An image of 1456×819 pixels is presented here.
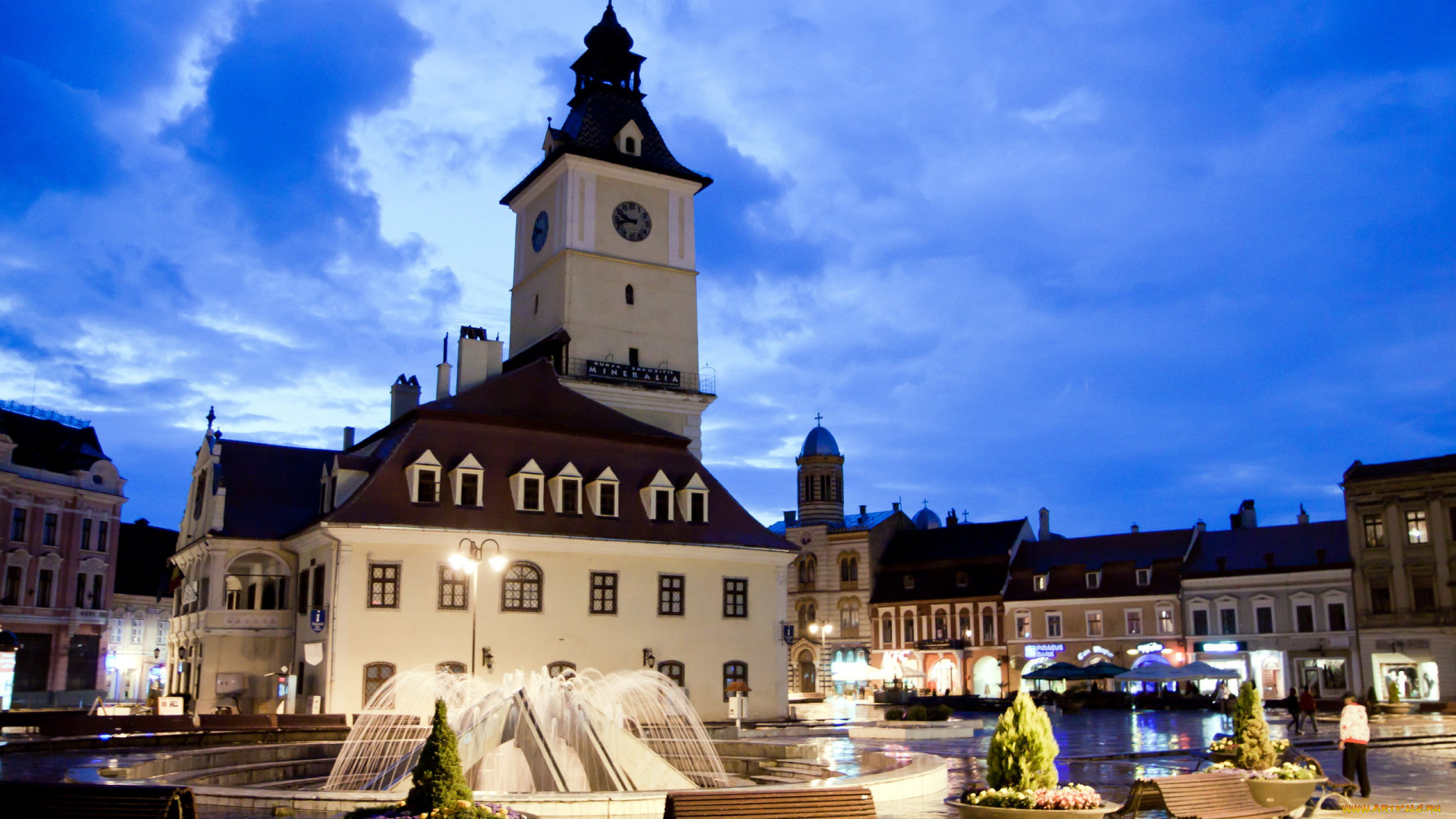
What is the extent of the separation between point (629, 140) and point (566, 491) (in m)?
21.1

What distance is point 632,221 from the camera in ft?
183

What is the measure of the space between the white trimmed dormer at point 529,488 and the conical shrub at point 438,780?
95.1 feet

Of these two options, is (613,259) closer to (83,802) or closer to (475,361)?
(475,361)

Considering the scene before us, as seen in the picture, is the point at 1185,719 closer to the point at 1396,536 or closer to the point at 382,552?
the point at 1396,536

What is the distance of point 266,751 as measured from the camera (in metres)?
25.3

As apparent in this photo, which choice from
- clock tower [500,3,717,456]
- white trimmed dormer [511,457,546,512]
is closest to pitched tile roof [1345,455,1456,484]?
clock tower [500,3,717,456]

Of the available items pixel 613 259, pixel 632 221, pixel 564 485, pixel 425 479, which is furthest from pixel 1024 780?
pixel 632 221

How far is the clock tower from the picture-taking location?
174ft

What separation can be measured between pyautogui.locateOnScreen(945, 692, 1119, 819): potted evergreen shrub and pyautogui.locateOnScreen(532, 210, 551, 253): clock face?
45.3 metres

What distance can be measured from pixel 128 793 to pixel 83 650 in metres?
60.9

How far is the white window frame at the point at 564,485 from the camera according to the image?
41562mm

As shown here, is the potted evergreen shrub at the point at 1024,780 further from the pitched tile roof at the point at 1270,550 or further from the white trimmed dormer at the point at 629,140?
the pitched tile roof at the point at 1270,550

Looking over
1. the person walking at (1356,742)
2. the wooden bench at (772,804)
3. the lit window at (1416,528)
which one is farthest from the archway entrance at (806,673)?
the wooden bench at (772,804)

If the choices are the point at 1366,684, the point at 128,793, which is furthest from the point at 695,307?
the point at 128,793
